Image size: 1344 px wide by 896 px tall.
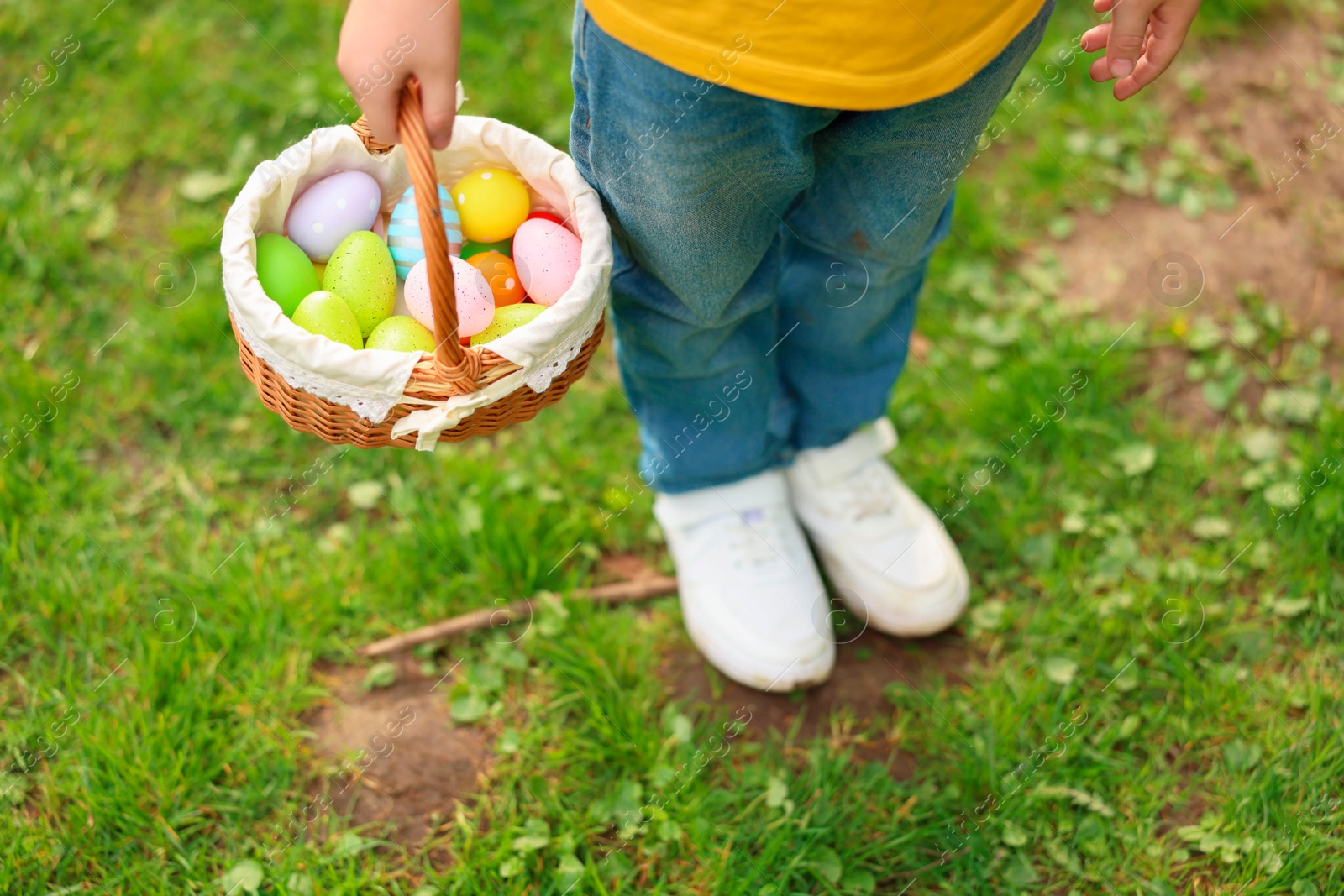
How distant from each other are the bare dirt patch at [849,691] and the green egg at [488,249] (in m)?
0.70

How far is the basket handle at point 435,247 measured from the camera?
91 cm

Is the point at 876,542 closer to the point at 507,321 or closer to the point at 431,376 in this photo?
the point at 507,321

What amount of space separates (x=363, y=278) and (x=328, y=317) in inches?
3.9

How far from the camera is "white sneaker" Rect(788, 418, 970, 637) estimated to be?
5.11 ft

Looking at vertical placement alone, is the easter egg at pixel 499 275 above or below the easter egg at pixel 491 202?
below

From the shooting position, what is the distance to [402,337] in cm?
115

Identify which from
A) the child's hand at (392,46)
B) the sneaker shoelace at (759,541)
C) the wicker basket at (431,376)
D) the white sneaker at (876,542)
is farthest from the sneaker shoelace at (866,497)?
the child's hand at (392,46)

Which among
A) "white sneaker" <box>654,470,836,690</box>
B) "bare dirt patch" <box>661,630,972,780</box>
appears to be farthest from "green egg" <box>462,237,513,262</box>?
"bare dirt patch" <box>661,630,972,780</box>

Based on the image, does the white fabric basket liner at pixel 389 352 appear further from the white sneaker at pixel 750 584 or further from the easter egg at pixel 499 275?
the white sneaker at pixel 750 584

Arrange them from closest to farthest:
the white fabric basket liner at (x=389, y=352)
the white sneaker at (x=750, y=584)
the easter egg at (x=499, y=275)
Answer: the white fabric basket liner at (x=389, y=352) → the easter egg at (x=499, y=275) → the white sneaker at (x=750, y=584)

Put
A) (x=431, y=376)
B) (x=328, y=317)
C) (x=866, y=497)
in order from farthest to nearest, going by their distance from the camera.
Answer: (x=866, y=497)
(x=328, y=317)
(x=431, y=376)

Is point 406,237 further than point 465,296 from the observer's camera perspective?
Yes

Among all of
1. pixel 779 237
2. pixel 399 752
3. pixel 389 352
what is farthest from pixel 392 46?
pixel 399 752

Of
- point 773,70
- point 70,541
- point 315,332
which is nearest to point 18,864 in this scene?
point 70,541
